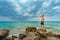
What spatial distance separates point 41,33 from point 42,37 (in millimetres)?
291

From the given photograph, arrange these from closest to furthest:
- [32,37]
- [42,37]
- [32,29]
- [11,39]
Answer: [32,37] < [42,37] < [32,29] < [11,39]

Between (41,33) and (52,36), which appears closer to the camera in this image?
(41,33)

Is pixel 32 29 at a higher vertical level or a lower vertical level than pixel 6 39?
higher

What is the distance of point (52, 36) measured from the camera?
13.4 meters

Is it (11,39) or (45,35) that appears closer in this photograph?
(45,35)

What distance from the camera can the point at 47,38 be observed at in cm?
1227

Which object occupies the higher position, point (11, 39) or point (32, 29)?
point (32, 29)

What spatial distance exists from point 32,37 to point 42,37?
1417 millimetres

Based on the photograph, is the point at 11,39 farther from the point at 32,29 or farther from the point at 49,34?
the point at 49,34

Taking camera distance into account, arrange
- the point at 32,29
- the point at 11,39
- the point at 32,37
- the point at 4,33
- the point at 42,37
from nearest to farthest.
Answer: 1. the point at 32,37
2. the point at 42,37
3. the point at 32,29
4. the point at 11,39
5. the point at 4,33

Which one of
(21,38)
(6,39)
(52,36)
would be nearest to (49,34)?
(52,36)

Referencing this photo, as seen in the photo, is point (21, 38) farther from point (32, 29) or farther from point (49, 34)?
point (49, 34)

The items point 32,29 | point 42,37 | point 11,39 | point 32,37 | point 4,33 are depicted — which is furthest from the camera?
point 4,33

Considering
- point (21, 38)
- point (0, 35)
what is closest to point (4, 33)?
point (0, 35)
